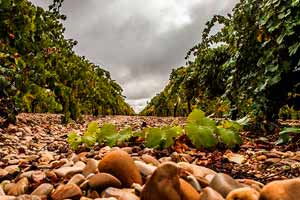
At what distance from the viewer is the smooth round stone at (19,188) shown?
270 centimetres

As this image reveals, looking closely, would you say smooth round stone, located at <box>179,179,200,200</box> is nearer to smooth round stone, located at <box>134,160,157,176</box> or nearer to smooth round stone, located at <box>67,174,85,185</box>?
smooth round stone, located at <box>134,160,157,176</box>

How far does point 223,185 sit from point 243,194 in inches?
9.0

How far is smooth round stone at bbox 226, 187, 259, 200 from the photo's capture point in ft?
7.16

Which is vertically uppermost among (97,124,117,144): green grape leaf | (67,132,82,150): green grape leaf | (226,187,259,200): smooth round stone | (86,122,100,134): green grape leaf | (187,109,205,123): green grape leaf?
(187,109,205,123): green grape leaf

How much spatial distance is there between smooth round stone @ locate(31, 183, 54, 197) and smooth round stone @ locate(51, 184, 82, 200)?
0.25ft

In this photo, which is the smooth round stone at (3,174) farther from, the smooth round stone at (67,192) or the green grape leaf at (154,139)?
the green grape leaf at (154,139)

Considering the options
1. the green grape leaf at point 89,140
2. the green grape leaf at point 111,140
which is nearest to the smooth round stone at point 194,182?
the green grape leaf at point 111,140

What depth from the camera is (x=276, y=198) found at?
2.10 meters

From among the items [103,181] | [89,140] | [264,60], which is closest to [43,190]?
[103,181]

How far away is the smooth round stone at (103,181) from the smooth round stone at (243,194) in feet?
2.20

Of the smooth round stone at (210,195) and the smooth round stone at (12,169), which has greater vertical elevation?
the smooth round stone at (12,169)

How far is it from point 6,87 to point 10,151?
0.95 meters

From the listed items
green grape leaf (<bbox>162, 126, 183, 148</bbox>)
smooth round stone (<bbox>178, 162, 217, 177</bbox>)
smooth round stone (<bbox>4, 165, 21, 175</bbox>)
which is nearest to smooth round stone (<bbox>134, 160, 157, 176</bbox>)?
smooth round stone (<bbox>178, 162, 217, 177</bbox>)

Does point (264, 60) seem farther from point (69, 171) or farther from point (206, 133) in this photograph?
point (69, 171)
